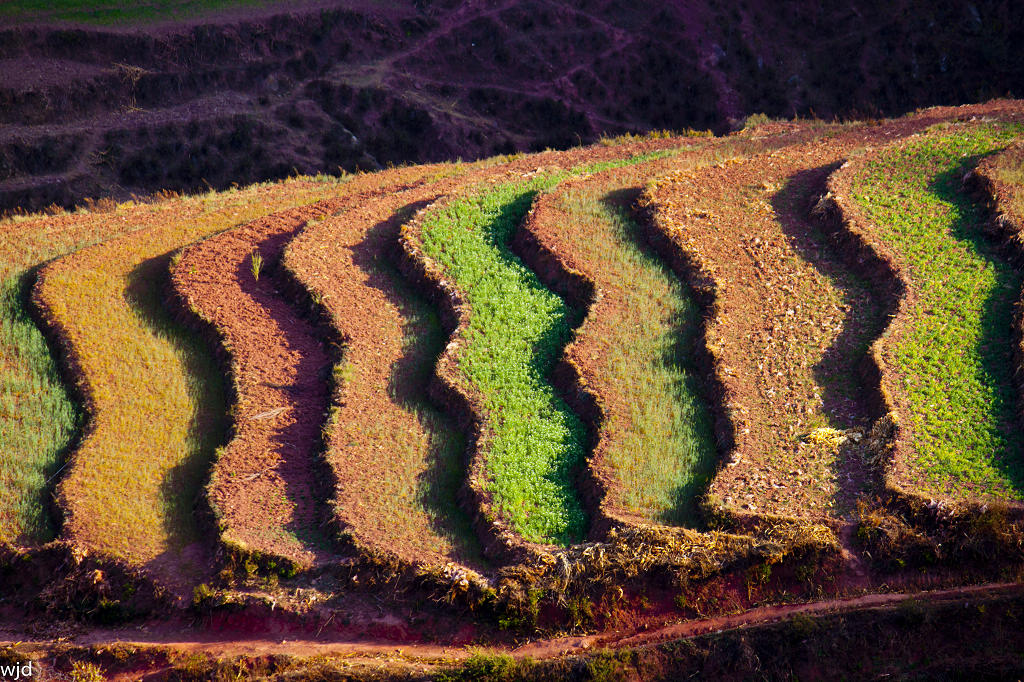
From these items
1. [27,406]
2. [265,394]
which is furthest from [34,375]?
[265,394]

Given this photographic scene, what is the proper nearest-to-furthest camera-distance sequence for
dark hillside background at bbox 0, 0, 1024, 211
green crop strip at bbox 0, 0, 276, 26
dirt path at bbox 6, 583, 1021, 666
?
dirt path at bbox 6, 583, 1021, 666, dark hillside background at bbox 0, 0, 1024, 211, green crop strip at bbox 0, 0, 276, 26

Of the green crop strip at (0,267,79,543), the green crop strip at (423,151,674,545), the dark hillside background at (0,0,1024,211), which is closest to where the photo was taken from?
the green crop strip at (423,151,674,545)

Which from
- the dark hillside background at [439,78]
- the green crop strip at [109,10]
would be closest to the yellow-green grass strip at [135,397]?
the dark hillside background at [439,78]

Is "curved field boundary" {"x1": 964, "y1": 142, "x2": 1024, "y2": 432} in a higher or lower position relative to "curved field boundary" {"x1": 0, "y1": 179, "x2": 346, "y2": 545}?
higher

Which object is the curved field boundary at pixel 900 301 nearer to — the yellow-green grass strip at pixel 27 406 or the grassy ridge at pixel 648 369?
the grassy ridge at pixel 648 369

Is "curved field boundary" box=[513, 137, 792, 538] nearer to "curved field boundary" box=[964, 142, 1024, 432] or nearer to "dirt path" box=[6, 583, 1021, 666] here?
"dirt path" box=[6, 583, 1021, 666]

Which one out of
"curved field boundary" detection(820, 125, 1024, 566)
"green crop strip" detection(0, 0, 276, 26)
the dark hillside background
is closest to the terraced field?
"curved field boundary" detection(820, 125, 1024, 566)
